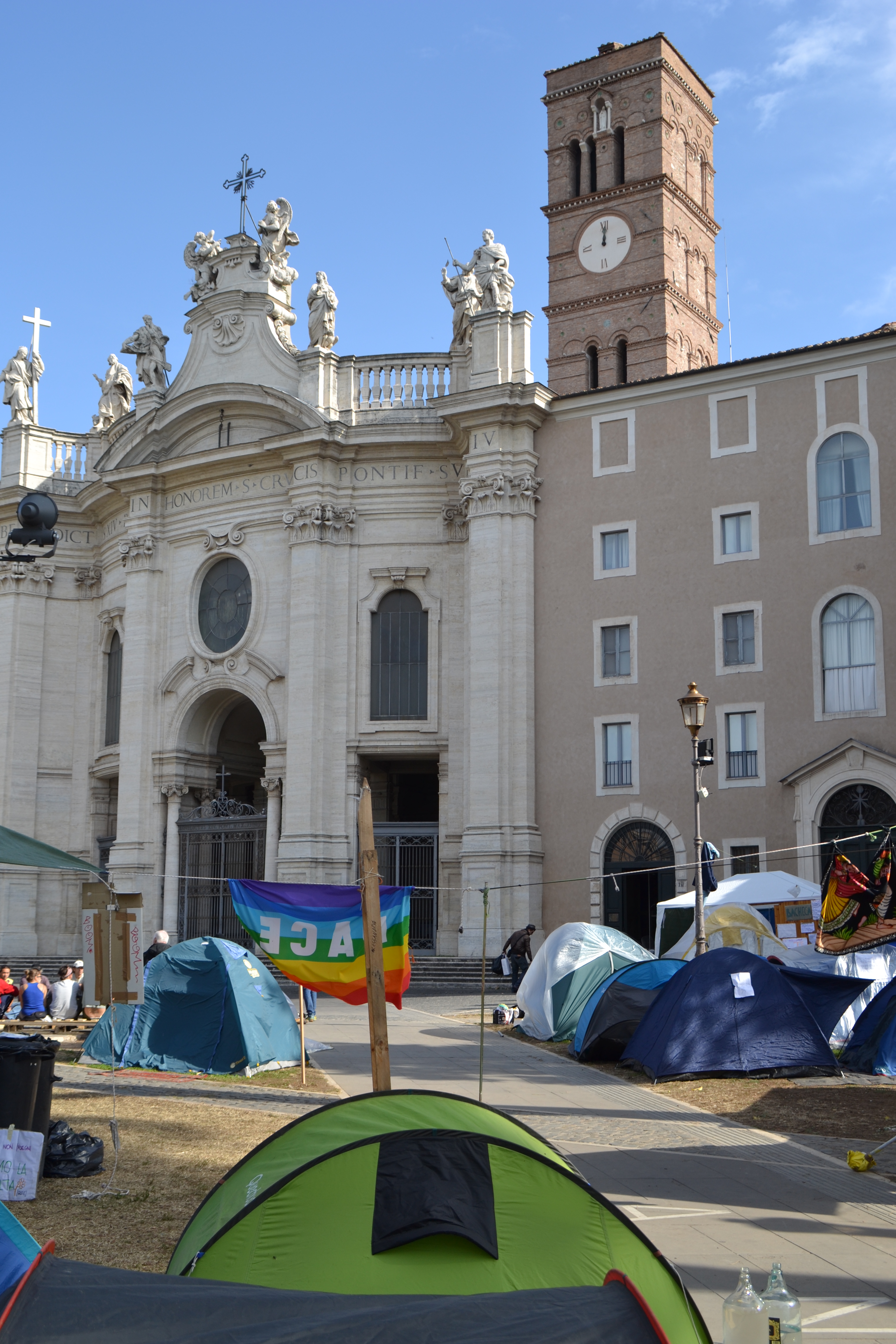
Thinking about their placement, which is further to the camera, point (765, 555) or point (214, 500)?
point (214, 500)

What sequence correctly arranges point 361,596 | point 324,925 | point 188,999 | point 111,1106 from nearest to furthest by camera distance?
1. point 324,925
2. point 111,1106
3. point 188,999
4. point 361,596

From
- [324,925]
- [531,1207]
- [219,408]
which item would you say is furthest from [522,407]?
[531,1207]

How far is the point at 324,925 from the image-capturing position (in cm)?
1351

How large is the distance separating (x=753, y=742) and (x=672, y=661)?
115 inches

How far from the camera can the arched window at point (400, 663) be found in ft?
119

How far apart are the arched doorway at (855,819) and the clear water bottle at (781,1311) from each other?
24025 millimetres

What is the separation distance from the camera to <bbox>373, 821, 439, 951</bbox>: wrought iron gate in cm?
3516

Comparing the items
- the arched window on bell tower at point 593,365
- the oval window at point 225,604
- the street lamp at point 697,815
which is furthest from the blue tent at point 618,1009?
the arched window on bell tower at point 593,365

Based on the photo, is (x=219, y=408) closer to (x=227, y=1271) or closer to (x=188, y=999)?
(x=188, y=999)

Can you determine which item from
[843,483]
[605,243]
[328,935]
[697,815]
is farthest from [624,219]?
[328,935]

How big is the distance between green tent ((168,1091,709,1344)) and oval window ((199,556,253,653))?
32349mm

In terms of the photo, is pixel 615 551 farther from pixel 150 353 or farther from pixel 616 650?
pixel 150 353

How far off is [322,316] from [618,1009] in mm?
24626

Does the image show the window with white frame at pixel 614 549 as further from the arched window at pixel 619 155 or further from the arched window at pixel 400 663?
the arched window at pixel 619 155
